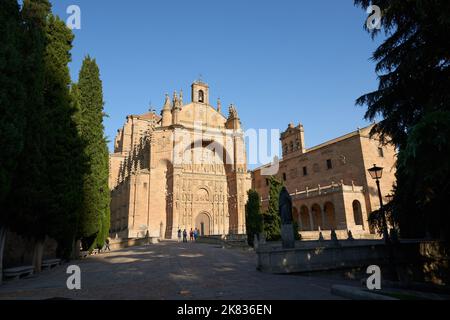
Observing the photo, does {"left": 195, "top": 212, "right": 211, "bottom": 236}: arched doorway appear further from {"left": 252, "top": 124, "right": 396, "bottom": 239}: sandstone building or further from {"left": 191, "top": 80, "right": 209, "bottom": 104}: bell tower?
{"left": 191, "top": 80, "right": 209, "bottom": 104}: bell tower

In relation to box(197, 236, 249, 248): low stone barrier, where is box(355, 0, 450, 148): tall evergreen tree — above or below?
above

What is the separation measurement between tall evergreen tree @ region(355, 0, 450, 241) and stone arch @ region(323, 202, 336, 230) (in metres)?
23.3

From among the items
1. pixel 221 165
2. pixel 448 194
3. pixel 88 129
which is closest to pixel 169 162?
pixel 221 165

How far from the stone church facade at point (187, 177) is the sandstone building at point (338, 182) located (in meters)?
6.92

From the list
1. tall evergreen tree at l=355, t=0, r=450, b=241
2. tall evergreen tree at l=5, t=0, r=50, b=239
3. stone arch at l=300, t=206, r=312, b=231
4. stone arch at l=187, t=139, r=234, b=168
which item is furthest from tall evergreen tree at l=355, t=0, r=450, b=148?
stone arch at l=187, t=139, r=234, b=168

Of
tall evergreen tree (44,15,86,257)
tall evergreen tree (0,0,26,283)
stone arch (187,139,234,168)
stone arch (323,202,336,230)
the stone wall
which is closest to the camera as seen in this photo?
tall evergreen tree (0,0,26,283)

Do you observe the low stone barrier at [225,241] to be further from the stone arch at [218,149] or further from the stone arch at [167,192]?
the stone arch at [218,149]

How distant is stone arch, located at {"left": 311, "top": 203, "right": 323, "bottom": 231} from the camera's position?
33.5 metres

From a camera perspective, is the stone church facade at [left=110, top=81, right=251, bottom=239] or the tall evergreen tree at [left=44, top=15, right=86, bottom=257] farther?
the stone church facade at [left=110, top=81, right=251, bottom=239]

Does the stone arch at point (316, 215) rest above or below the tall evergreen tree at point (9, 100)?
below

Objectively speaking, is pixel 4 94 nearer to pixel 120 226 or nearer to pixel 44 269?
pixel 44 269

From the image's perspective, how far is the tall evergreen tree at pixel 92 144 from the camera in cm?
1584

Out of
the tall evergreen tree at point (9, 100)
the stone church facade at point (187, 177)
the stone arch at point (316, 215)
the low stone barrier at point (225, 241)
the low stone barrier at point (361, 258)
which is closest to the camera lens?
the tall evergreen tree at point (9, 100)

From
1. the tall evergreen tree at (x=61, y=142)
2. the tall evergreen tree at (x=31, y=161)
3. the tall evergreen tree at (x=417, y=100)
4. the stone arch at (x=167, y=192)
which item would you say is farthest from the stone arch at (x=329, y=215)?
the tall evergreen tree at (x=31, y=161)
